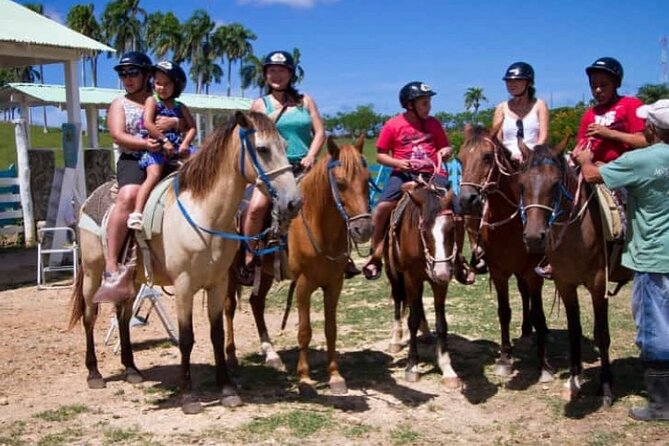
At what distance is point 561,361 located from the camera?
648cm

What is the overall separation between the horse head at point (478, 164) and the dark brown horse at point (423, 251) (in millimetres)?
184

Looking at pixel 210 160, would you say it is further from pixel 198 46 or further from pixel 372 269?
pixel 198 46

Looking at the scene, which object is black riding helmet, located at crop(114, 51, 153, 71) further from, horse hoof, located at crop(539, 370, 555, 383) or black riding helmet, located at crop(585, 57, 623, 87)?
horse hoof, located at crop(539, 370, 555, 383)

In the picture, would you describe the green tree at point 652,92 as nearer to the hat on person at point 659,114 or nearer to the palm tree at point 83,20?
the hat on person at point 659,114

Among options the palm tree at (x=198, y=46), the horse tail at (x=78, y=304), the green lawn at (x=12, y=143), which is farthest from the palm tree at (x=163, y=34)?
the horse tail at (x=78, y=304)

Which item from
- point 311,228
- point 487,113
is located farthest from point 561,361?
point 487,113

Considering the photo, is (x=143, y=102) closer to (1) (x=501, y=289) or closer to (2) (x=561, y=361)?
(1) (x=501, y=289)

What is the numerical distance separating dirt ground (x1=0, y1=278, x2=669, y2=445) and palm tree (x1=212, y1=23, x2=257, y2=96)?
209ft

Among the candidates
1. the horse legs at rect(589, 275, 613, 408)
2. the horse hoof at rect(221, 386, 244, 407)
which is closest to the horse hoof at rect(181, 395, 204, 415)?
the horse hoof at rect(221, 386, 244, 407)

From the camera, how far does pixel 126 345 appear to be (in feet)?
20.5

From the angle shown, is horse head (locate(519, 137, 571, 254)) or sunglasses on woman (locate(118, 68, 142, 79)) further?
sunglasses on woman (locate(118, 68, 142, 79))

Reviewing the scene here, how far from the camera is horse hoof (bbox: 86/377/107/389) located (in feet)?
19.4

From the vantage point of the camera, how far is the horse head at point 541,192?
4.64 m

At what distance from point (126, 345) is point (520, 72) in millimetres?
4566
